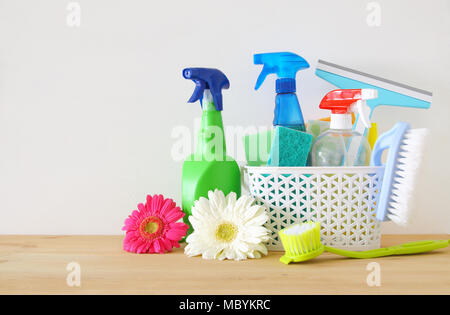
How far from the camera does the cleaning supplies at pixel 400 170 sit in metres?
0.59

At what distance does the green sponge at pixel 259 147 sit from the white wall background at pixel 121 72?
0.62 ft

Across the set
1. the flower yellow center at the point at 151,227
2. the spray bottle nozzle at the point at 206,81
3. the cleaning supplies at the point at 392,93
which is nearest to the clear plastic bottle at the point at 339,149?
the cleaning supplies at the point at 392,93

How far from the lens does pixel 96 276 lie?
1.85 feet

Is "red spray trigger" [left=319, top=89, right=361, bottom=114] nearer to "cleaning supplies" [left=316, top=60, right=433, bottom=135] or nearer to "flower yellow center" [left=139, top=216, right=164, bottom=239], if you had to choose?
"cleaning supplies" [left=316, top=60, right=433, bottom=135]

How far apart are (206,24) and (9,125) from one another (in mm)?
520

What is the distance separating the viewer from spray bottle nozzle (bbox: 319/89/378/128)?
69cm

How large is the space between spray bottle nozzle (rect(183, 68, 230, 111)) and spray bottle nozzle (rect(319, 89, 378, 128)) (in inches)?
7.9

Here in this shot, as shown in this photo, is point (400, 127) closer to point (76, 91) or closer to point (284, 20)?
point (284, 20)

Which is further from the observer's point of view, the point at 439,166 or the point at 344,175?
the point at 439,166

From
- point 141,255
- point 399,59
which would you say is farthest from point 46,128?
point 399,59

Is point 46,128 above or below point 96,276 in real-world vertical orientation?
above

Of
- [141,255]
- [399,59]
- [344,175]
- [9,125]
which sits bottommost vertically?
[141,255]

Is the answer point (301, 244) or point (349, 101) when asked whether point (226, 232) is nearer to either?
point (301, 244)

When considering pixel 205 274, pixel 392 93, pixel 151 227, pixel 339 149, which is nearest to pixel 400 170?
pixel 339 149
